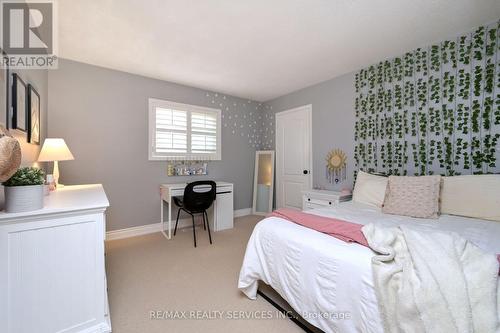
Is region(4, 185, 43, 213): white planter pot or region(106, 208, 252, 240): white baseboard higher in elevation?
Answer: region(4, 185, 43, 213): white planter pot

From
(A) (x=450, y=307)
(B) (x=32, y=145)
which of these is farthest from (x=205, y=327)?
(B) (x=32, y=145)

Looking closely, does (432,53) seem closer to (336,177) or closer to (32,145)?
(336,177)

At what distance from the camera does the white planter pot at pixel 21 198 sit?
43.9 inches

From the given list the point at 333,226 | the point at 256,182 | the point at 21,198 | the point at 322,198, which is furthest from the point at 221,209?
the point at 21,198

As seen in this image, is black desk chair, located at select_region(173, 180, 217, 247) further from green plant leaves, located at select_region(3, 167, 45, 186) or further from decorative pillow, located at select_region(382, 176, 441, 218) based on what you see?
decorative pillow, located at select_region(382, 176, 441, 218)

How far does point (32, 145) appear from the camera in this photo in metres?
1.92

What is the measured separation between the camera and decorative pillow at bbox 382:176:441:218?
1941 millimetres

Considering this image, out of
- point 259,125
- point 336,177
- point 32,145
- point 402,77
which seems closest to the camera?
Answer: point 32,145

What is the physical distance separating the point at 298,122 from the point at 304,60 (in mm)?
1314

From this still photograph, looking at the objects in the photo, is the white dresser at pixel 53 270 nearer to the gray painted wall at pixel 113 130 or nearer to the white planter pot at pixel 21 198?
the white planter pot at pixel 21 198


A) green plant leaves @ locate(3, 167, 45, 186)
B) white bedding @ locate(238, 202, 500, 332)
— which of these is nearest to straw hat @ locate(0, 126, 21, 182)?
green plant leaves @ locate(3, 167, 45, 186)

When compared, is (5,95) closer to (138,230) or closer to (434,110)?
(138,230)

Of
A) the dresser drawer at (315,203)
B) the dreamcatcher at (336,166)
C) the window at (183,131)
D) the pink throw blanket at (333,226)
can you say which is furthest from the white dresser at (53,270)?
the dreamcatcher at (336,166)

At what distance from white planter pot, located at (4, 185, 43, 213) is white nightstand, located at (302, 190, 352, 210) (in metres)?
2.75
